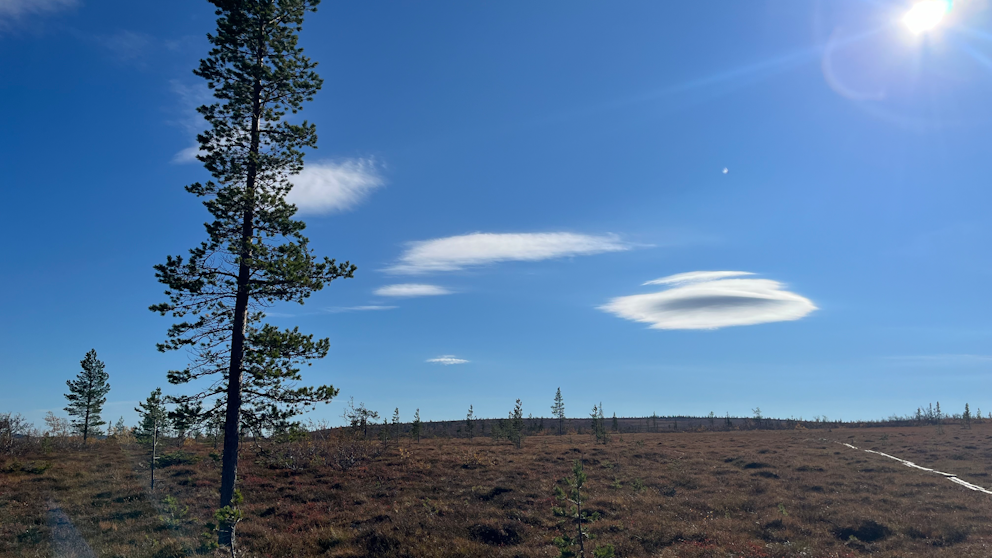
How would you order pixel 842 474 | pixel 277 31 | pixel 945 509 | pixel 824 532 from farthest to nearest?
pixel 842 474
pixel 945 509
pixel 824 532
pixel 277 31

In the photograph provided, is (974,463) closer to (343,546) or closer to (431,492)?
(431,492)

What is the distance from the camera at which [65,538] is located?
20.4 metres

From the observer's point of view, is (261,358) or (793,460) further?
(793,460)

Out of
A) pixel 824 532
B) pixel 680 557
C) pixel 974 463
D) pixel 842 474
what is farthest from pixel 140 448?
pixel 974 463

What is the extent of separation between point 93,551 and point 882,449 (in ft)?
208

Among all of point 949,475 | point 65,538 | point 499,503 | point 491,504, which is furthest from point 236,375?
point 949,475

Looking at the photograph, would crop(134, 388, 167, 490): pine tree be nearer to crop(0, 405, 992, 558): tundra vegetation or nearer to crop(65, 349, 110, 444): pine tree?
crop(0, 405, 992, 558): tundra vegetation

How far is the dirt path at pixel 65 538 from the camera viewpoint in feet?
59.2

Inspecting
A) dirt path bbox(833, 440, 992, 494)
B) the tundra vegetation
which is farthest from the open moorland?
dirt path bbox(833, 440, 992, 494)

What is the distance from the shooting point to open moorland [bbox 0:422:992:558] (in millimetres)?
19531

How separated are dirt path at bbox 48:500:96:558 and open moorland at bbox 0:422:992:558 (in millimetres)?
157

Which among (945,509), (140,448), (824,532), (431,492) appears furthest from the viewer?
(140,448)

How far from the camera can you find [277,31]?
1938 centimetres

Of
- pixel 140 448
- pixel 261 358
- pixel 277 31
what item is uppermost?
pixel 277 31
